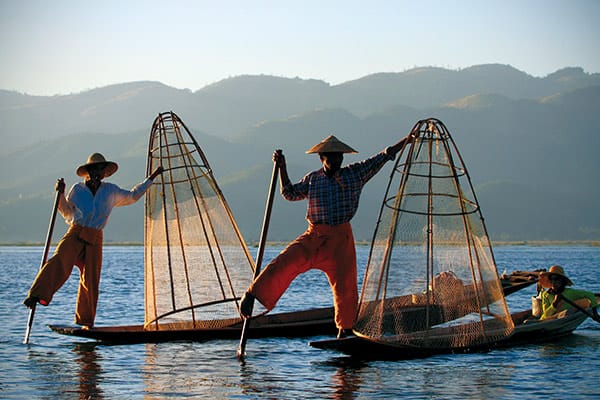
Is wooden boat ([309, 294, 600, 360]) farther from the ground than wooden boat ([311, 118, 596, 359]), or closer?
closer

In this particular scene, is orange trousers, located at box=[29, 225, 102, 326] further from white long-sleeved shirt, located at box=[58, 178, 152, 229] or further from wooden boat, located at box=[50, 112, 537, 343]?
wooden boat, located at box=[50, 112, 537, 343]

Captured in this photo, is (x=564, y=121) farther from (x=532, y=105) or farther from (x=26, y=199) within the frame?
Answer: (x=26, y=199)

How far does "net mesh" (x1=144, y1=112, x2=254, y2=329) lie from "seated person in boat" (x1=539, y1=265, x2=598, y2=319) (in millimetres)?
3687

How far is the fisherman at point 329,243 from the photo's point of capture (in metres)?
8.84

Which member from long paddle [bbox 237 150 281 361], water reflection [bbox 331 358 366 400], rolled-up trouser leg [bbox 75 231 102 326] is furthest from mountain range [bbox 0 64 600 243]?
water reflection [bbox 331 358 366 400]

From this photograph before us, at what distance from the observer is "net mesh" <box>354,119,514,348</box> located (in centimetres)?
954

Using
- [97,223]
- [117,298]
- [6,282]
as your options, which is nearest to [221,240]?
[97,223]

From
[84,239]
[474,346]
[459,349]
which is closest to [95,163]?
[84,239]

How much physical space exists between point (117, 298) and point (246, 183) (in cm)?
10415

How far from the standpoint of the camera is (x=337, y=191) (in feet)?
29.4

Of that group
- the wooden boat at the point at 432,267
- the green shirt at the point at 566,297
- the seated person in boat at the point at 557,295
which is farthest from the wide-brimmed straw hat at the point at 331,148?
the green shirt at the point at 566,297

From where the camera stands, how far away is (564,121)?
16788 centimetres

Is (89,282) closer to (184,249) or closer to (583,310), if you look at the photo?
(184,249)

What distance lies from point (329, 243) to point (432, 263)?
1572 mm
